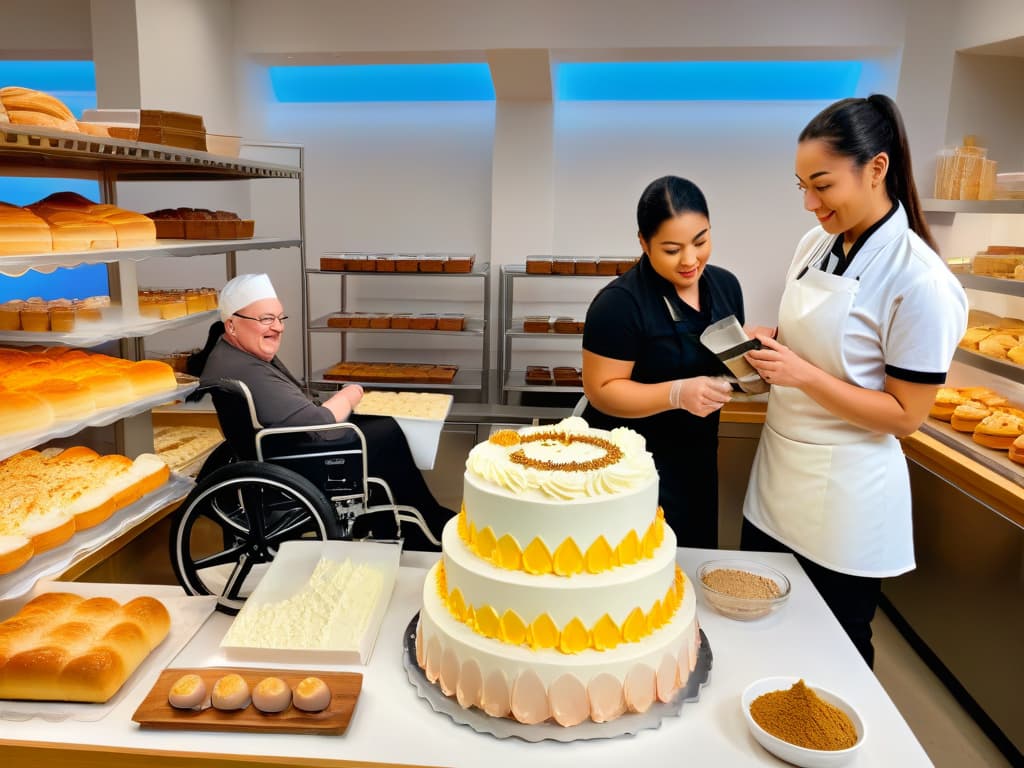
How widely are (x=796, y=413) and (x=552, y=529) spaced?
91 centimetres

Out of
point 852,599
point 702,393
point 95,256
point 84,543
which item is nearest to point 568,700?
point 702,393

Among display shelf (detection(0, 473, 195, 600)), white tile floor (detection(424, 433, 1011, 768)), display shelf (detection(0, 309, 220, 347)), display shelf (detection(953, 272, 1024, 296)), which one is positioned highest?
display shelf (detection(953, 272, 1024, 296))

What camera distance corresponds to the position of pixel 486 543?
56.8 inches

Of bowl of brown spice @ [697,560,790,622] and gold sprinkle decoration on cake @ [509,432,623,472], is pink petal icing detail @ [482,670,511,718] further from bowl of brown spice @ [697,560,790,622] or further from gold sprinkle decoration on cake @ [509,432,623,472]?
bowl of brown spice @ [697,560,790,622]

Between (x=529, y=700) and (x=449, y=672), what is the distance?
0.16m

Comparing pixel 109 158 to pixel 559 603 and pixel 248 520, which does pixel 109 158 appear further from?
pixel 559 603

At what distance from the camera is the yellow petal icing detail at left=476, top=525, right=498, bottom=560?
4.70 ft

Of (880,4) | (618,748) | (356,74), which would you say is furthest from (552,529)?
(356,74)

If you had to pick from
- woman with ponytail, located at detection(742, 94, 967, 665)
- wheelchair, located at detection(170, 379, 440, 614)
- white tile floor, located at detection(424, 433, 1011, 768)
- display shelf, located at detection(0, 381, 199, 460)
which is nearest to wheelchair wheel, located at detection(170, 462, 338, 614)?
wheelchair, located at detection(170, 379, 440, 614)

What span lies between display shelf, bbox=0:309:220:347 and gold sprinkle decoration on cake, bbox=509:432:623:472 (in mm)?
1314

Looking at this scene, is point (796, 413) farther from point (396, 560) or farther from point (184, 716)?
point (184, 716)

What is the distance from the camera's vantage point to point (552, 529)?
1380 mm

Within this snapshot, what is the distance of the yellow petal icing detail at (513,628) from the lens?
4.52 ft

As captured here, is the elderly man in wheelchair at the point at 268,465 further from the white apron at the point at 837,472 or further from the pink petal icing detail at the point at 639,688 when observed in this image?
the white apron at the point at 837,472
